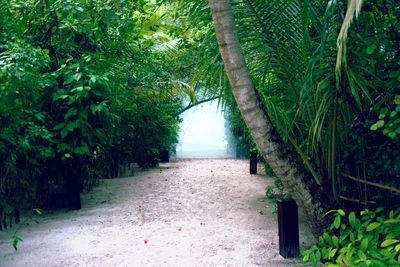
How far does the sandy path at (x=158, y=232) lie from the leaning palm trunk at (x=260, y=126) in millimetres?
521

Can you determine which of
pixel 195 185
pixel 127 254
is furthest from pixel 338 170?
pixel 195 185

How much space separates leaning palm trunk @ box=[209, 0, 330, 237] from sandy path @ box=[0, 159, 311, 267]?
521 mm

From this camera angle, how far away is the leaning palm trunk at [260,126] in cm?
289

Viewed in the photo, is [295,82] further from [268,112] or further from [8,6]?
[8,6]

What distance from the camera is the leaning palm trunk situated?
9.48 feet

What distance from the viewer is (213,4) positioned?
2.88 m

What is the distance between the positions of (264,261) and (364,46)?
1728mm

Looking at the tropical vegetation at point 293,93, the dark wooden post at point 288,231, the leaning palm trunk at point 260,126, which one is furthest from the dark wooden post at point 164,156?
the leaning palm trunk at point 260,126

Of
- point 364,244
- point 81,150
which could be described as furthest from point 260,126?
point 81,150

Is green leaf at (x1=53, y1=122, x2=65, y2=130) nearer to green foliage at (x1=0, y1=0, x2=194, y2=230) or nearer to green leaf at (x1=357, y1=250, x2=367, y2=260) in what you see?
green foliage at (x1=0, y1=0, x2=194, y2=230)

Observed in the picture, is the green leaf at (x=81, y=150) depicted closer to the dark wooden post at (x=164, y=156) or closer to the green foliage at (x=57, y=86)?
the green foliage at (x=57, y=86)

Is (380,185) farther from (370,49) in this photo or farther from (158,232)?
(158,232)

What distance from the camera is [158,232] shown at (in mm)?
4602

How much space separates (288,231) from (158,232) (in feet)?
5.05
